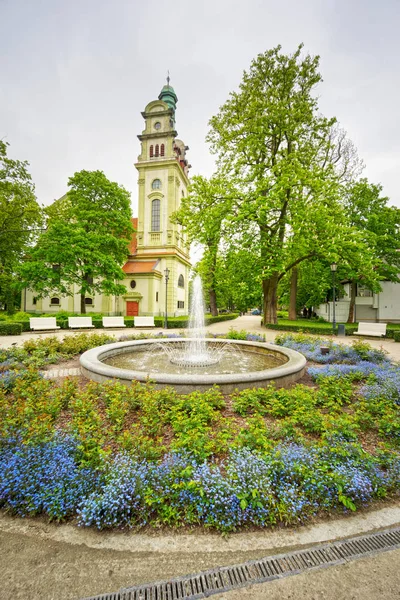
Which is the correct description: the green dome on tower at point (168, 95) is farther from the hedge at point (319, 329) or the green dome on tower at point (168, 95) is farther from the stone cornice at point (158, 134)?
the hedge at point (319, 329)

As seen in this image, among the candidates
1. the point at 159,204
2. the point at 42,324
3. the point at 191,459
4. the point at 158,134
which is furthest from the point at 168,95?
the point at 191,459

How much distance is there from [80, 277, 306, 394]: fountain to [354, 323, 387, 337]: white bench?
29.9 ft

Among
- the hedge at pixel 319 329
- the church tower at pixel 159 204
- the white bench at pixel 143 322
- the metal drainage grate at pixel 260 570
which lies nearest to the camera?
the metal drainage grate at pixel 260 570

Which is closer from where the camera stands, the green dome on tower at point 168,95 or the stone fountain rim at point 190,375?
the stone fountain rim at point 190,375

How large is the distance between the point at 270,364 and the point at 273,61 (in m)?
18.8

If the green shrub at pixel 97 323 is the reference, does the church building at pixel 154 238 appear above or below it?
above

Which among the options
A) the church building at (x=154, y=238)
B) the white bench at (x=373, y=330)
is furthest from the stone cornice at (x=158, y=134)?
the white bench at (x=373, y=330)

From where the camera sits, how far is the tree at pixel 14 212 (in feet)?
70.6

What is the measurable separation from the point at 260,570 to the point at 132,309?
29052 mm

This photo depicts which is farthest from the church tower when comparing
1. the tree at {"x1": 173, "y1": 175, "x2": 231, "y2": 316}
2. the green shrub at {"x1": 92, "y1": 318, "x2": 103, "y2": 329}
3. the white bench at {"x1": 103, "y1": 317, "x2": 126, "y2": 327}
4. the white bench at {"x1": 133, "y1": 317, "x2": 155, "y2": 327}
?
the tree at {"x1": 173, "y1": 175, "x2": 231, "y2": 316}

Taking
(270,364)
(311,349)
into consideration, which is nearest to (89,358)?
(270,364)

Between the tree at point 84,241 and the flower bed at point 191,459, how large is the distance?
18.8 metres

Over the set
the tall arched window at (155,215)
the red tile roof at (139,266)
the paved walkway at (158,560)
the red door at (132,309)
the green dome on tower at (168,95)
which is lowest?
the paved walkway at (158,560)

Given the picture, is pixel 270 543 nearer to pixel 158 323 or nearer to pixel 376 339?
pixel 376 339
